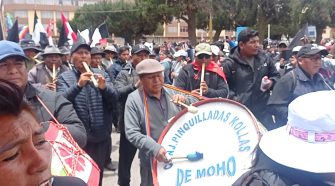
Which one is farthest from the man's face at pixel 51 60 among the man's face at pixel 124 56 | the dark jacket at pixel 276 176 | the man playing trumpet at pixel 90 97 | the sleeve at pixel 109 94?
the dark jacket at pixel 276 176

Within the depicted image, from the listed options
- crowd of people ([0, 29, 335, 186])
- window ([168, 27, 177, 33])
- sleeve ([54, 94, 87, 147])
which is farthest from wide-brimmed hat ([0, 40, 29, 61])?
window ([168, 27, 177, 33])

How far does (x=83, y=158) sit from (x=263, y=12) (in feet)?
134

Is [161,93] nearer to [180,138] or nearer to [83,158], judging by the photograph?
[180,138]

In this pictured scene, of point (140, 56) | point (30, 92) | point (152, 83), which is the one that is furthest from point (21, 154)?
point (140, 56)

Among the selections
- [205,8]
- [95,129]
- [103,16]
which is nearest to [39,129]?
[95,129]

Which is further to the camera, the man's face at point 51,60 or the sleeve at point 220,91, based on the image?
the man's face at point 51,60

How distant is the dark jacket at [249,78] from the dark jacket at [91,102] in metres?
1.48

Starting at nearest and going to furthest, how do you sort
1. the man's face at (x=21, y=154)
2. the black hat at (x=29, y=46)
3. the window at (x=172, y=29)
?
1. the man's face at (x=21, y=154)
2. the black hat at (x=29, y=46)
3. the window at (x=172, y=29)

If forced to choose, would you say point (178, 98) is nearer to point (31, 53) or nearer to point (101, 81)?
point (101, 81)

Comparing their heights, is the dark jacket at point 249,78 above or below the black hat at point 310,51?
below

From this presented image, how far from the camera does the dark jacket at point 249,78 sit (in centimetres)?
495

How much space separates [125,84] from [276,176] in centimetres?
401

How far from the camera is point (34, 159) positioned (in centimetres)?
108

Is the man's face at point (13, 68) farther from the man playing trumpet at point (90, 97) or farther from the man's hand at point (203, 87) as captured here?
the man's hand at point (203, 87)
